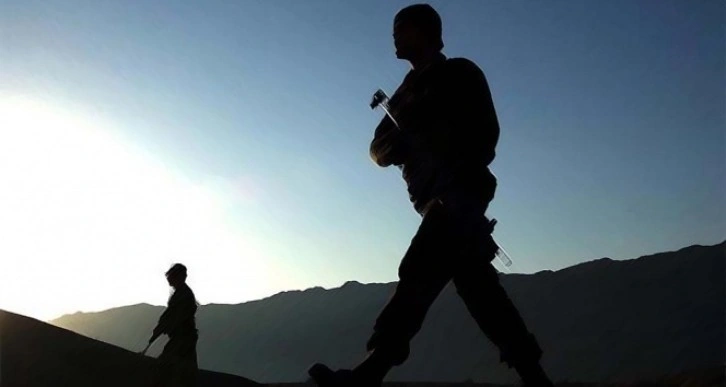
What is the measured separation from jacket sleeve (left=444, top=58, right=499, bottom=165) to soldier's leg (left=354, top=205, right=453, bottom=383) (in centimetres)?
28

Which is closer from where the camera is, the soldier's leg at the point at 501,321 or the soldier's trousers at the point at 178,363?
the soldier's leg at the point at 501,321

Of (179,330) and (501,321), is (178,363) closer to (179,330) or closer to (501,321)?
(179,330)

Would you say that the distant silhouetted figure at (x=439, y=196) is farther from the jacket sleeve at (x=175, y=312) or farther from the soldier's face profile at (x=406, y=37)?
the jacket sleeve at (x=175, y=312)

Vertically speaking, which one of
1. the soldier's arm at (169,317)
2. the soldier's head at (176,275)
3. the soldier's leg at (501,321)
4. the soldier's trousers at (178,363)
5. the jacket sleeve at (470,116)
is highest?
the soldier's head at (176,275)

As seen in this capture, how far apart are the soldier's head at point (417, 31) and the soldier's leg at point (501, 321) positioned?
856mm

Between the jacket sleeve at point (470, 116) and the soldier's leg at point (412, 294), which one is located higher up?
the jacket sleeve at point (470, 116)

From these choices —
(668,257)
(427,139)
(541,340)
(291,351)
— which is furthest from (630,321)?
(427,139)

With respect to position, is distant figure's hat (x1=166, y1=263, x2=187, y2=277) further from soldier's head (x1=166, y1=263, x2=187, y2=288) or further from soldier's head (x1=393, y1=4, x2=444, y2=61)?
soldier's head (x1=393, y1=4, x2=444, y2=61)

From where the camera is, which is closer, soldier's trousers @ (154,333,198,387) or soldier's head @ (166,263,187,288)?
soldier's trousers @ (154,333,198,387)

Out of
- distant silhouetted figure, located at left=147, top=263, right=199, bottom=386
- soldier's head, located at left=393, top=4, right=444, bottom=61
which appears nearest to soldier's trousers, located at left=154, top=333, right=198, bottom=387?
distant silhouetted figure, located at left=147, top=263, right=199, bottom=386

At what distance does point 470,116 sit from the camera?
9.71 feet

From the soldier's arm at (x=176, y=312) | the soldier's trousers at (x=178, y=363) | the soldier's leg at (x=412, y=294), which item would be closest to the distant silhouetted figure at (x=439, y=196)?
the soldier's leg at (x=412, y=294)

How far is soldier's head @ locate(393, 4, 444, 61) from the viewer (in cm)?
312

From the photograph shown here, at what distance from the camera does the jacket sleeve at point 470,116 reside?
2.94 metres
